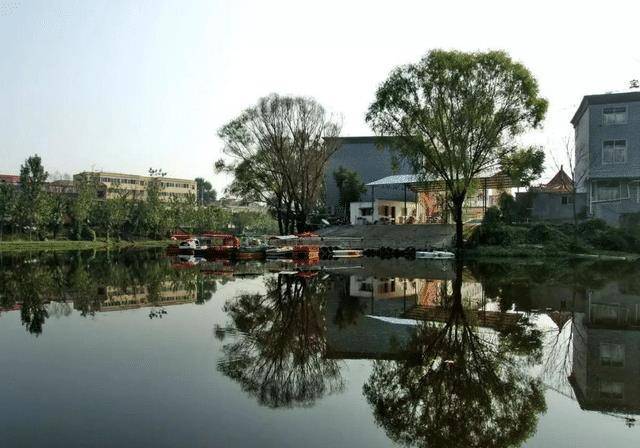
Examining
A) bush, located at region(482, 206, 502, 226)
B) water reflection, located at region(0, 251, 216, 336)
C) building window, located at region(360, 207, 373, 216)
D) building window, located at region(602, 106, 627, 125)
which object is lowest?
water reflection, located at region(0, 251, 216, 336)

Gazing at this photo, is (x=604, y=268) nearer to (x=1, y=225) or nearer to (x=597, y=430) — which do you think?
(x=597, y=430)

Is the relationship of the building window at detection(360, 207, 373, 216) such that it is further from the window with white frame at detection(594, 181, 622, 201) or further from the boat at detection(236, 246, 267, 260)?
the window with white frame at detection(594, 181, 622, 201)

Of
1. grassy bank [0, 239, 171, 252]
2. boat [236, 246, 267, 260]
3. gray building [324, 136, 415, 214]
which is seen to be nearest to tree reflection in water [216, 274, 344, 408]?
boat [236, 246, 267, 260]

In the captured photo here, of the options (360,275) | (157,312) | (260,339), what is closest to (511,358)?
(260,339)

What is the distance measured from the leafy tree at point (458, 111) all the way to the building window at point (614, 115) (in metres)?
9.09

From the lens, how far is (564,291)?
1844cm

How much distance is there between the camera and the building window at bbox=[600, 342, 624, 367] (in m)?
9.21

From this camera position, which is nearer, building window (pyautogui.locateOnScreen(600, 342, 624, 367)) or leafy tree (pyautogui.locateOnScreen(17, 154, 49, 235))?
building window (pyautogui.locateOnScreen(600, 342, 624, 367))

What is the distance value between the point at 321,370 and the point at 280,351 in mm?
1305

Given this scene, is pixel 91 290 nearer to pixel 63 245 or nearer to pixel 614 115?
pixel 614 115

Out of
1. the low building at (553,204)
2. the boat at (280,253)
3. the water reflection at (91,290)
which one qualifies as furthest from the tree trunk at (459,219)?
the water reflection at (91,290)

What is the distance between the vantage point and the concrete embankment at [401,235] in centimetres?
4382

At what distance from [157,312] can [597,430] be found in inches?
439

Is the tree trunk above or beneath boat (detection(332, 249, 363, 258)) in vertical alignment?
above
